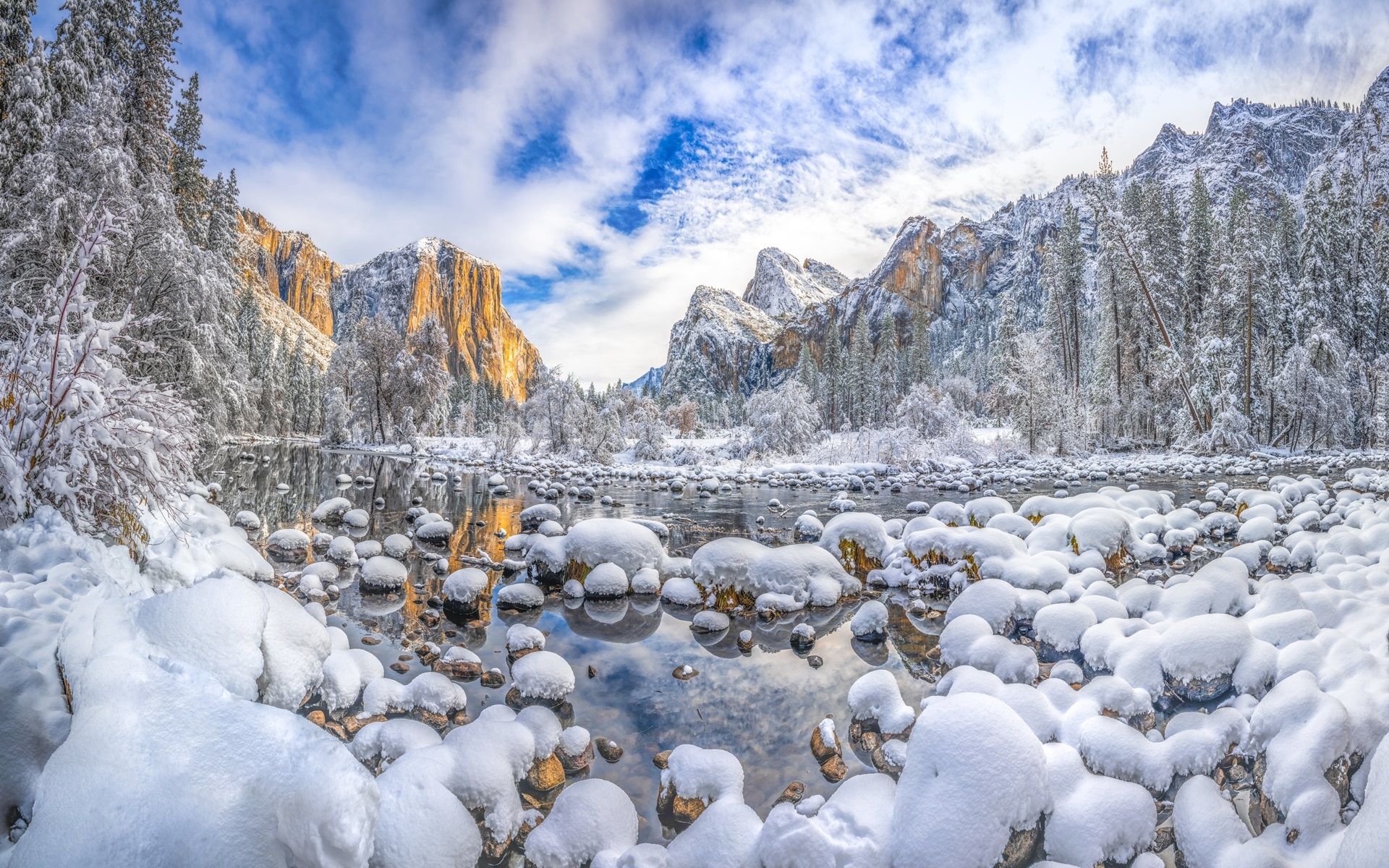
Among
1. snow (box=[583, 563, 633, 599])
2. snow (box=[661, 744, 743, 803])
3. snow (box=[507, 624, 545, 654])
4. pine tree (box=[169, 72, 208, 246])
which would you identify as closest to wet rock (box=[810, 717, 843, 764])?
snow (box=[661, 744, 743, 803])

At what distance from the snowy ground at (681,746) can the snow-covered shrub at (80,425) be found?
1.10ft

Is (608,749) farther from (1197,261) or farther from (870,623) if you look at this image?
(1197,261)

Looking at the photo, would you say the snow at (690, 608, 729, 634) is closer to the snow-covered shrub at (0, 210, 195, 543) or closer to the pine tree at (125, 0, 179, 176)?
the snow-covered shrub at (0, 210, 195, 543)

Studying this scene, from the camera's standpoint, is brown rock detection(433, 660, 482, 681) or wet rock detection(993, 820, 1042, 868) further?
brown rock detection(433, 660, 482, 681)

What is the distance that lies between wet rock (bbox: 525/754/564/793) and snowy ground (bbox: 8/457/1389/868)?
27 mm

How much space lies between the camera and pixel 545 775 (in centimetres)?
366

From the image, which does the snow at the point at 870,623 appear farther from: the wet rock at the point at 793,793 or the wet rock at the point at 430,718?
the wet rock at the point at 430,718

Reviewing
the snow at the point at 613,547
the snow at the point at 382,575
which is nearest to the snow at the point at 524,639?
the snow at the point at 613,547

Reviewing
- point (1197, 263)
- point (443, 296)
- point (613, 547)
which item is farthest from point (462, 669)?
point (443, 296)

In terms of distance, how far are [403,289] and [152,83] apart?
178934 mm

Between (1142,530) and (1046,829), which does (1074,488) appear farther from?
(1046,829)

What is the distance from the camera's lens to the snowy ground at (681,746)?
235 centimetres

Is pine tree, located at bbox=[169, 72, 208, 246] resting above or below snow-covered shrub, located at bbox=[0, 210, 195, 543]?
above

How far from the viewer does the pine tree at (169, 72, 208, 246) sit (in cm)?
1919
